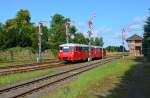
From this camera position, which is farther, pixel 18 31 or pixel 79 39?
pixel 79 39

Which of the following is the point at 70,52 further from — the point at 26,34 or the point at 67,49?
the point at 26,34

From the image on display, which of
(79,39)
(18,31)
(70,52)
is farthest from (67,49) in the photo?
(79,39)

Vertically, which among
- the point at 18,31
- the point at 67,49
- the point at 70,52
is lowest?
the point at 70,52

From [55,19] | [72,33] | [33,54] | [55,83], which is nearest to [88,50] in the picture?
[33,54]

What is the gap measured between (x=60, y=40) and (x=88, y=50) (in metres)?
46.4

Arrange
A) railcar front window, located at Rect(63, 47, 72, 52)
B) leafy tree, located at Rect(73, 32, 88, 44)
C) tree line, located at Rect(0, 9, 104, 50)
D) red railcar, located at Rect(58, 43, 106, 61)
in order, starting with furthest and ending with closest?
leafy tree, located at Rect(73, 32, 88, 44)
tree line, located at Rect(0, 9, 104, 50)
railcar front window, located at Rect(63, 47, 72, 52)
red railcar, located at Rect(58, 43, 106, 61)

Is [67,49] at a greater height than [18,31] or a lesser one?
lesser

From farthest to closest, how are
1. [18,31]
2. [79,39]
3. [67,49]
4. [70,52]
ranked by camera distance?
[79,39], [18,31], [67,49], [70,52]

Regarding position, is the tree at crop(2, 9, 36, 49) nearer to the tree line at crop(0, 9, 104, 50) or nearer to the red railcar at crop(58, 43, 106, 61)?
the tree line at crop(0, 9, 104, 50)

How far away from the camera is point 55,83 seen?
2817 cm

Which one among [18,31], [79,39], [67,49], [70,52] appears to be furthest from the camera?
[79,39]

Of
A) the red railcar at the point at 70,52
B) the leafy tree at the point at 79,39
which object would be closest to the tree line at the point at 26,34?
the leafy tree at the point at 79,39

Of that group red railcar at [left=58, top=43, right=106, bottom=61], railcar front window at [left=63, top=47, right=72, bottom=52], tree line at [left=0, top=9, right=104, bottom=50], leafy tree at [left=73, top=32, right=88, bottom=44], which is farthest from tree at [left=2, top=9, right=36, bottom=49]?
railcar front window at [left=63, top=47, right=72, bottom=52]

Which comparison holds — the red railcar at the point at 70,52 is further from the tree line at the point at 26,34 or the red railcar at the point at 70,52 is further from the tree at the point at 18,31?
the tree at the point at 18,31
